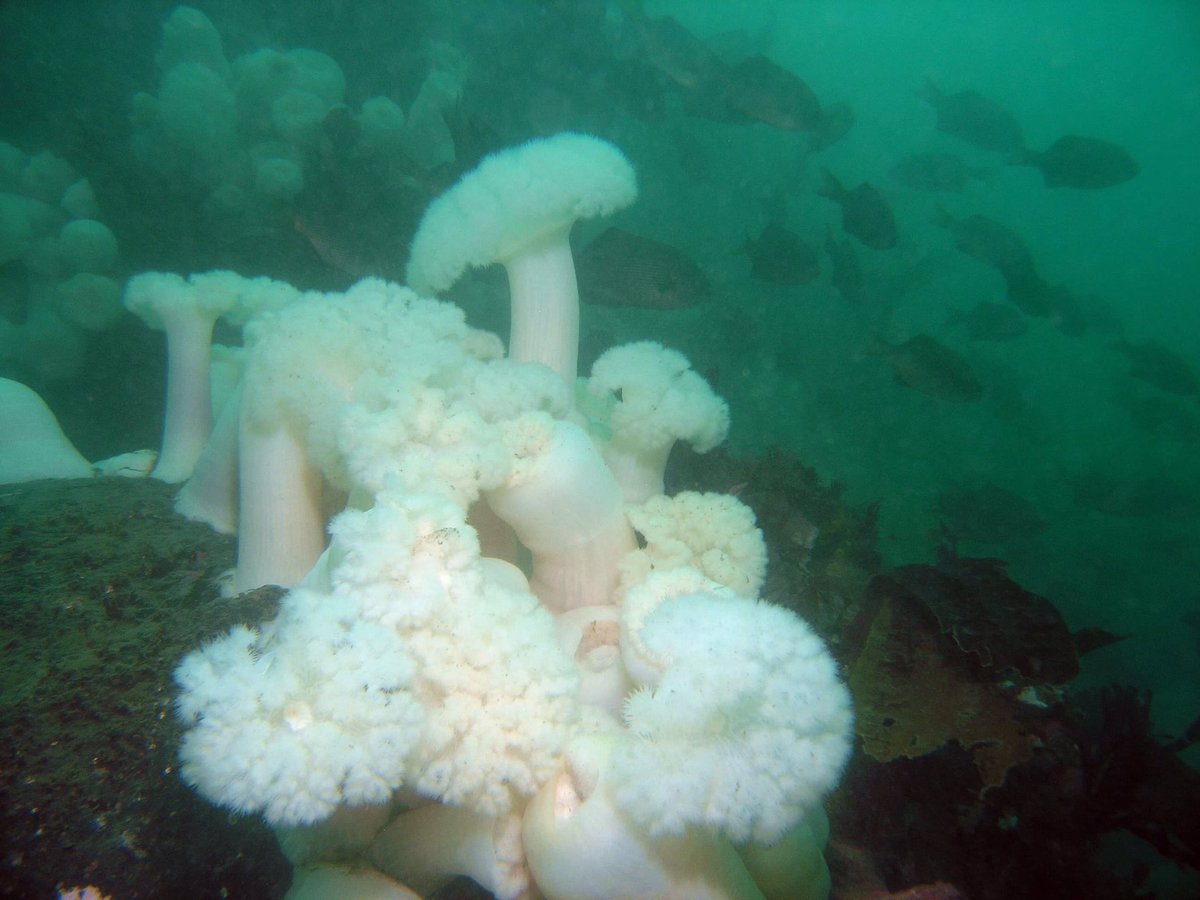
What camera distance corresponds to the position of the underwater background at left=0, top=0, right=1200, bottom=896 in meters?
5.89

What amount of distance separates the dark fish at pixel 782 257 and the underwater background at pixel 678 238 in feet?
0.11

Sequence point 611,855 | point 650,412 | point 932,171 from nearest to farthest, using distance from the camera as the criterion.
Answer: point 611,855
point 650,412
point 932,171

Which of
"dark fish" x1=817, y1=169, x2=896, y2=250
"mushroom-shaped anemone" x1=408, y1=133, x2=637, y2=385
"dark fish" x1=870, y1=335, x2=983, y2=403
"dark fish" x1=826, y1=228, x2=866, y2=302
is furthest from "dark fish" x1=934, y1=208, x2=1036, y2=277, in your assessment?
"mushroom-shaped anemone" x1=408, y1=133, x2=637, y2=385

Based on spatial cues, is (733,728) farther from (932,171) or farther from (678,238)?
(932,171)

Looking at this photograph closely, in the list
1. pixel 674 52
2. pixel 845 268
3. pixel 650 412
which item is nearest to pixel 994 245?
pixel 845 268

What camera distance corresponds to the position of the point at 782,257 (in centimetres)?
857

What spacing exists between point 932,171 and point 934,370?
1015 cm

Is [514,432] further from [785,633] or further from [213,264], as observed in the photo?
[213,264]

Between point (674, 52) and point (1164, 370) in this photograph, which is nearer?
point (674, 52)

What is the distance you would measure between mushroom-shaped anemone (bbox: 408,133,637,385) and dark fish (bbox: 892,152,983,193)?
15649mm

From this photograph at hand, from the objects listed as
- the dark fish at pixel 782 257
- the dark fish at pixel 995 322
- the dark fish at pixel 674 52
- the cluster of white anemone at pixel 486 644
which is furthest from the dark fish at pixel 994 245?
the cluster of white anemone at pixel 486 644

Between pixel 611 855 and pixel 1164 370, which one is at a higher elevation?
pixel 611 855

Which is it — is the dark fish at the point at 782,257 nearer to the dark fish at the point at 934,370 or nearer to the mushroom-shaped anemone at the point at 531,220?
the dark fish at the point at 934,370

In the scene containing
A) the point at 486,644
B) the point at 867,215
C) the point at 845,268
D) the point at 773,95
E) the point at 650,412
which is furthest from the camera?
the point at 845,268
